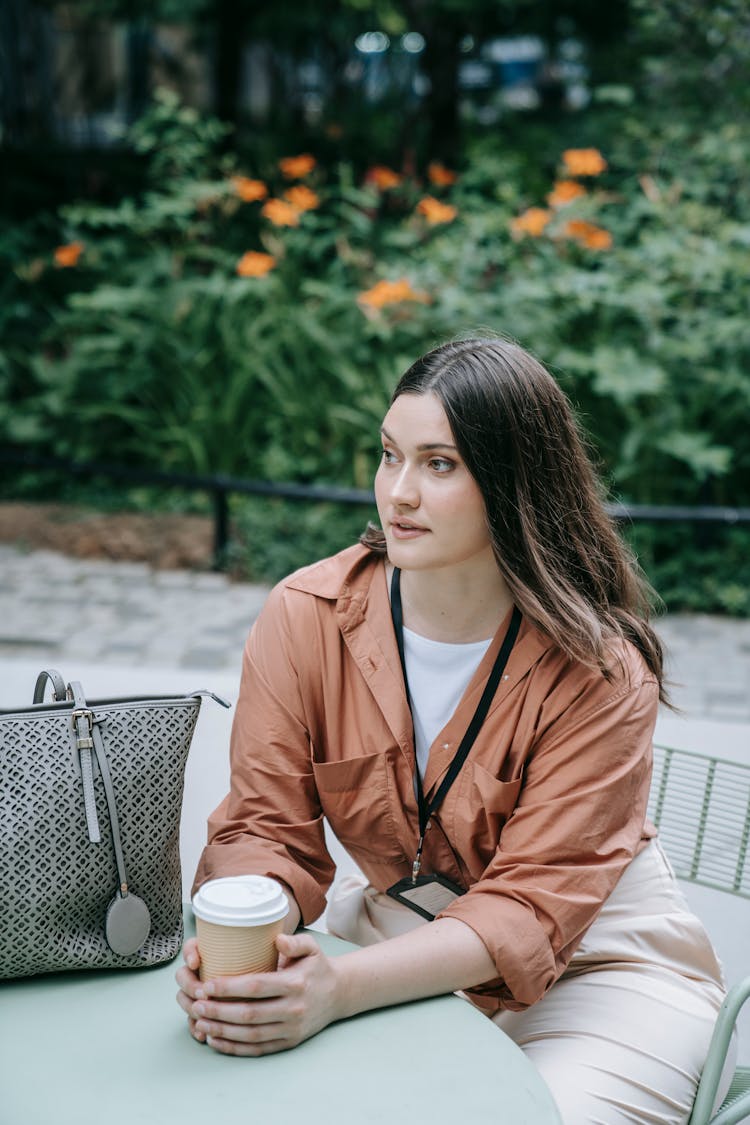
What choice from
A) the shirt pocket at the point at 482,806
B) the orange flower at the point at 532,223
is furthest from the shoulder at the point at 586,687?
the orange flower at the point at 532,223

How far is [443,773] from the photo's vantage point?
1.96 m

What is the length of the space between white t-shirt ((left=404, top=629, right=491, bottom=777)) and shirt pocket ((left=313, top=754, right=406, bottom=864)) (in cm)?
8

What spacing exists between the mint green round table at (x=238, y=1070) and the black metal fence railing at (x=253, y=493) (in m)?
3.98

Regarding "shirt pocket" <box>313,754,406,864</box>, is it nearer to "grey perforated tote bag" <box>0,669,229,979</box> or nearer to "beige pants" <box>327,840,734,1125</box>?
"beige pants" <box>327,840,734,1125</box>

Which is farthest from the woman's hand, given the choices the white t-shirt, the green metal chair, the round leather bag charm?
the green metal chair

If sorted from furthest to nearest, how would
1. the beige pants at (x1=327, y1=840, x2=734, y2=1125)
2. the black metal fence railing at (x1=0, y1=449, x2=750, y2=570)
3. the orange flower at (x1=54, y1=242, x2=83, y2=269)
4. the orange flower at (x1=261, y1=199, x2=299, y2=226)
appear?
the orange flower at (x1=54, y1=242, x2=83, y2=269) → the orange flower at (x1=261, y1=199, x2=299, y2=226) → the black metal fence railing at (x1=0, y1=449, x2=750, y2=570) → the beige pants at (x1=327, y1=840, x2=734, y2=1125)

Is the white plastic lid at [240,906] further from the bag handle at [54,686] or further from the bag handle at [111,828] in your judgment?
the bag handle at [54,686]

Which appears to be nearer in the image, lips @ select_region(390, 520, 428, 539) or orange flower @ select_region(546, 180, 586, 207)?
lips @ select_region(390, 520, 428, 539)

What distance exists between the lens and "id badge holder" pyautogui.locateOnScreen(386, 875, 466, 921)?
200cm

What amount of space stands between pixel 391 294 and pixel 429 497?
4.59 m

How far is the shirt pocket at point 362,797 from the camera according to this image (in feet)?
6.53

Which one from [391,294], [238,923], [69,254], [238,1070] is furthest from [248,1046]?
[69,254]

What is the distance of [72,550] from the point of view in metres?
7.18

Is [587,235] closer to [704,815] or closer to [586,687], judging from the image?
[704,815]
